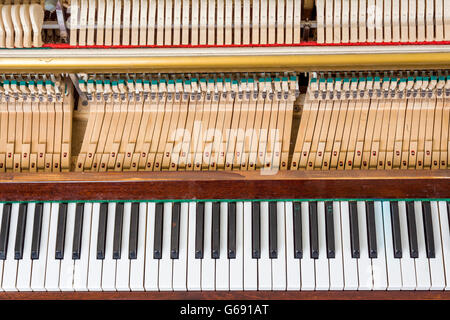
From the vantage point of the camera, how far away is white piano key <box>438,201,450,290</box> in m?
2.76

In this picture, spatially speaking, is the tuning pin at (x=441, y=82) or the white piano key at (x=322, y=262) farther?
the white piano key at (x=322, y=262)

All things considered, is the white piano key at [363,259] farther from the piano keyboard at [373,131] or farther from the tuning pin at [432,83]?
the tuning pin at [432,83]

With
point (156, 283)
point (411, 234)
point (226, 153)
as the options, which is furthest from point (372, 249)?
point (156, 283)

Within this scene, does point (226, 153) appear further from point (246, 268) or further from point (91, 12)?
point (91, 12)

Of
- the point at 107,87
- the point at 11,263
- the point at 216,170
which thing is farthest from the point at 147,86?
the point at 11,263

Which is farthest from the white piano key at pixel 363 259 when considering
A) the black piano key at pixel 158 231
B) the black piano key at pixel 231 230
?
the black piano key at pixel 158 231

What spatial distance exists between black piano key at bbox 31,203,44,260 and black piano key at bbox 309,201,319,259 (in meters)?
1.48

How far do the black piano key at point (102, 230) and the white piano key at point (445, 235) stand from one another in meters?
1.83

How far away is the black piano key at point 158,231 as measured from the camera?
2.79 meters

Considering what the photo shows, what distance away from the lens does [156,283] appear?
2785 mm

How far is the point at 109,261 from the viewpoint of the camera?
2809 mm

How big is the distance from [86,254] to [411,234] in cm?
176

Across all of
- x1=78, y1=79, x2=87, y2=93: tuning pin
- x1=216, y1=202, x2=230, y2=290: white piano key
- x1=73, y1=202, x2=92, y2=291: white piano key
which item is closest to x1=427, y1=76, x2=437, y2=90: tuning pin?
x1=216, y1=202, x2=230, y2=290: white piano key
